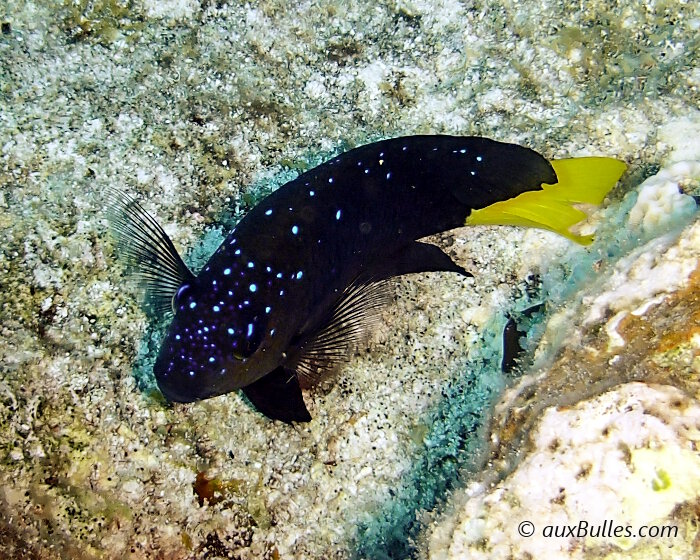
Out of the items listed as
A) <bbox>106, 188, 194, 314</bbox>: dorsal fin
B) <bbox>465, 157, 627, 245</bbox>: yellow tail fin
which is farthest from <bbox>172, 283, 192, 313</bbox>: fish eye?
<bbox>465, 157, 627, 245</bbox>: yellow tail fin

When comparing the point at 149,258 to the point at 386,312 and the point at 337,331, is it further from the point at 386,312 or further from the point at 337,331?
the point at 386,312

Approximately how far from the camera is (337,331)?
2.97 metres

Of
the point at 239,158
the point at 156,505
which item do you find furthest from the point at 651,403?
the point at 239,158

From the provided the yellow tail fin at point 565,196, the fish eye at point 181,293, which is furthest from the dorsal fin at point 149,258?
the yellow tail fin at point 565,196

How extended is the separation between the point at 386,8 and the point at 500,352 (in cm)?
273

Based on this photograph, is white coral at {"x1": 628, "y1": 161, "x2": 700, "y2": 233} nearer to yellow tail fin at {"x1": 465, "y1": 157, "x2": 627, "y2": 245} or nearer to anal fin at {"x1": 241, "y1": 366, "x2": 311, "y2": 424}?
yellow tail fin at {"x1": 465, "y1": 157, "x2": 627, "y2": 245}

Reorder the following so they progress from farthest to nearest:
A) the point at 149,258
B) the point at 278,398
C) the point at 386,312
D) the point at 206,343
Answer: the point at 386,312
the point at 278,398
the point at 149,258
the point at 206,343

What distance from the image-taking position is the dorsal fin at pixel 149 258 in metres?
2.83

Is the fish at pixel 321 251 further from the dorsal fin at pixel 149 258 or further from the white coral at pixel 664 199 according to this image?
the white coral at pixel 664 199

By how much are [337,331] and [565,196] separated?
166 cm

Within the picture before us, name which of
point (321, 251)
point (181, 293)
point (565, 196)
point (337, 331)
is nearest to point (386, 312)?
point (337, 331)

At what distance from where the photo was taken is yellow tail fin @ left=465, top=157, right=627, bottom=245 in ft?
10.7

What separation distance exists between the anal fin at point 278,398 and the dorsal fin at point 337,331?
125 mm

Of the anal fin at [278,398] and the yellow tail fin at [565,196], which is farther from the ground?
the yellow tail fin at [565,196]
